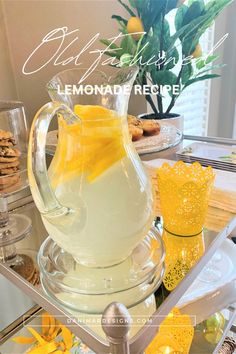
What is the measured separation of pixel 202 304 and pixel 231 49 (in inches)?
36.4

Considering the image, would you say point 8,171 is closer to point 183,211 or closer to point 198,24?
point 183,211

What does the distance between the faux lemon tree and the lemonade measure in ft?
1.65

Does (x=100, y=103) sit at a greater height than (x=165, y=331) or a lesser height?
greater

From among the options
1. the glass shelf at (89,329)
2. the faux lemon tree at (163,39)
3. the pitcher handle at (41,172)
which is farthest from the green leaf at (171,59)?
the pitcher handle at (41,172)

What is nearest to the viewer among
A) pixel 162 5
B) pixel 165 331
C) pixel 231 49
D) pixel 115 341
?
pixel 115 341

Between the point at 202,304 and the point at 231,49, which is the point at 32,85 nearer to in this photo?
the point at 202,304

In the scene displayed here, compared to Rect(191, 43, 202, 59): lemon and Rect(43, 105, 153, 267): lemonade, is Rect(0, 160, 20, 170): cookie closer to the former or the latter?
Rect(43, 105, 153, 267): lemonade

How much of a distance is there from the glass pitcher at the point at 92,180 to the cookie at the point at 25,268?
74 millimetres

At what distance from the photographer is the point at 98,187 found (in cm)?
26

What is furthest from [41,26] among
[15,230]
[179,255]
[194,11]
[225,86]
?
[225,86]

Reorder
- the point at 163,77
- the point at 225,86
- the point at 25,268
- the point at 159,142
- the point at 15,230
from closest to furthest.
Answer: the point at 25,268, the point at 15,230, the point at 159,142, the point at 163,77, the point at 225,86

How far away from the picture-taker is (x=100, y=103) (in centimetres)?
31

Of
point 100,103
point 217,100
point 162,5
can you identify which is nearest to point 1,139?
point 100,103

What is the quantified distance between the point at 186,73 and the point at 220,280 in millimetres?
501
